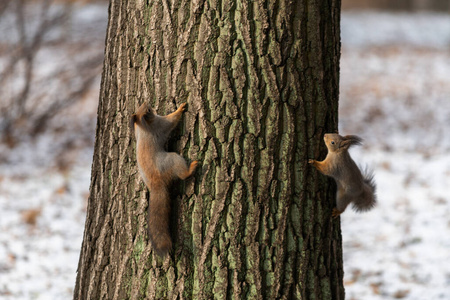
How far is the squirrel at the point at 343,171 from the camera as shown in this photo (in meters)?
2.41

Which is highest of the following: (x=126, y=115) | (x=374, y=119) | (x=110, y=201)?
(x=374, y=119)

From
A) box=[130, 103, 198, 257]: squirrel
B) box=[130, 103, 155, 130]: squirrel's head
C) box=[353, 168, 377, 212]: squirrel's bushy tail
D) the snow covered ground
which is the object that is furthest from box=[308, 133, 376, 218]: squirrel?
the snow covered ground

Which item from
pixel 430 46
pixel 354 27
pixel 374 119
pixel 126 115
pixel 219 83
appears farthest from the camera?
pixel 354 27

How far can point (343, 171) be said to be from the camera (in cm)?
248

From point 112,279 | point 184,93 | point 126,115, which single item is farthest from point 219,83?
point 112,279

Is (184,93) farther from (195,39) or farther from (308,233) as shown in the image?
(308,233)

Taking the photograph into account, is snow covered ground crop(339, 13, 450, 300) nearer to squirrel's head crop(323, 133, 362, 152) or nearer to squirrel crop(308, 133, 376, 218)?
squirrel crop(308, 133, 376, 218)

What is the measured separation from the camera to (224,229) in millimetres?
2330

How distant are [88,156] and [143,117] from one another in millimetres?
6468

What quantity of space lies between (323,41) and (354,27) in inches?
772

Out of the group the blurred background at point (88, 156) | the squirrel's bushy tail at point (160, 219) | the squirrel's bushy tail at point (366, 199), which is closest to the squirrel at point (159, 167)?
the squirrel's bushy tail at point (160, 219)

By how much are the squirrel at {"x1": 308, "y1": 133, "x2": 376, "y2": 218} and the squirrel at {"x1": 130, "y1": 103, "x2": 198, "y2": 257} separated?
622mm

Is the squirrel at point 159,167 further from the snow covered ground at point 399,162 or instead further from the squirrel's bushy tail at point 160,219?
the snow covered ground at point 399,162

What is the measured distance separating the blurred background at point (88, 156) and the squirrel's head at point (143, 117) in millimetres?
2619
